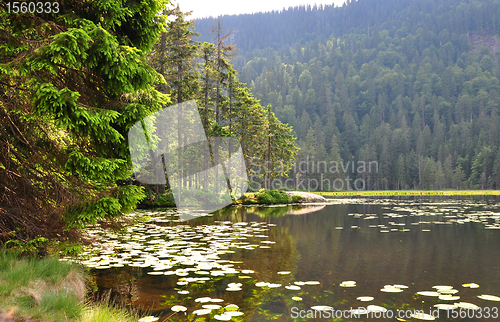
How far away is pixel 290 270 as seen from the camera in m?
7.17

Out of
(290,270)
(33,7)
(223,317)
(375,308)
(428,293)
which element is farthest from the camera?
(290,270)

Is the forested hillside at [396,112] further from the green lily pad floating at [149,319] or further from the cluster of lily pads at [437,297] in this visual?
the green lily pad floating at [149,319]

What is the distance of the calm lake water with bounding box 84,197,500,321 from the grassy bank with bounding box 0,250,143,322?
800 millimetres

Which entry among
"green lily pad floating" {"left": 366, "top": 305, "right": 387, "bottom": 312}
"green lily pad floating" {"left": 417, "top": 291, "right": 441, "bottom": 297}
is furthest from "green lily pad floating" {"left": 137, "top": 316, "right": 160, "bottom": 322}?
"green lily pad floating" {"left": 417, "top": 291, "right": 441, "bottom": 297}

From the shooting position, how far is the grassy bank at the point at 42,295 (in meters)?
3.63

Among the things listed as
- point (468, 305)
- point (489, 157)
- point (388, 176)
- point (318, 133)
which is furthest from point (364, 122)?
point (468, 305)

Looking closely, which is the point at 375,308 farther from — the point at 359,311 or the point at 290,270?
the point at 290,270

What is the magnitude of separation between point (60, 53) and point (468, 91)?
18581 cm

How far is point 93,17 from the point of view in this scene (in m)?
5.42

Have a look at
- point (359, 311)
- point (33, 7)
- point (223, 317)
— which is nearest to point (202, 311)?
point (223, 317)

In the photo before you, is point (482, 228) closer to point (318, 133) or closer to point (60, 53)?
point (60, 53)

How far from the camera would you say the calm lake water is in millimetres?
5086

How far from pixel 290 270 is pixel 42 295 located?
15.0ft

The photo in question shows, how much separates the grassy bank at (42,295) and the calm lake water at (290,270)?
80 cm
